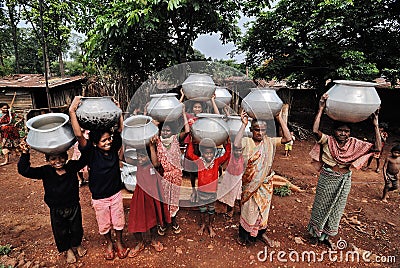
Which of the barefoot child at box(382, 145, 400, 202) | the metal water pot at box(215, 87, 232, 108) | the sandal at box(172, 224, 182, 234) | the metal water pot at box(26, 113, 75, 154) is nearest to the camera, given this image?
the metal water pot at box(26, 113, 75, 154)

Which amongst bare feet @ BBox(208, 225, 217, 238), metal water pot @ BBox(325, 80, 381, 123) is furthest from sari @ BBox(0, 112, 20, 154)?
metal water pot @ BBox(325, 80, 381, 123)

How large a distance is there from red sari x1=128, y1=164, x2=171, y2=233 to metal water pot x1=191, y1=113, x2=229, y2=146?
Result: 65 centimetres

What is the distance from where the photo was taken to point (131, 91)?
7547 mm

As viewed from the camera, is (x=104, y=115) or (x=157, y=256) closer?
(x=104, y=115)

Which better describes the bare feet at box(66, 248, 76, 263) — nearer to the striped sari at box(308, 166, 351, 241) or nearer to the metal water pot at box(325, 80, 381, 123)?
the striped sari at box(308, 166, 351, 241)

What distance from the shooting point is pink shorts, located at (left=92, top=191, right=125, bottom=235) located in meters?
2.51

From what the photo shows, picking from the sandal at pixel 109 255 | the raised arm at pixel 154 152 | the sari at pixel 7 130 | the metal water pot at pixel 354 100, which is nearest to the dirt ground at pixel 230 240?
the sandal at pixel 109 255

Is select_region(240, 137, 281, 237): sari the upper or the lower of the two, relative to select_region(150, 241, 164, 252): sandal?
upper

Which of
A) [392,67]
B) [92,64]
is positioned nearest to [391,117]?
[392,67]

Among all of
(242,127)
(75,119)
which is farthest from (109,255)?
(242,127)

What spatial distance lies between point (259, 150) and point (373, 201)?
309 cm

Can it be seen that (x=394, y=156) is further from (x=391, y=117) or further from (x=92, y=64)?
(x=391, y=117)

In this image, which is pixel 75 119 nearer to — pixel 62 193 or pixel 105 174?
pixel 105 174

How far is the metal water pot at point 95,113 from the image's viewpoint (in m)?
2.17
